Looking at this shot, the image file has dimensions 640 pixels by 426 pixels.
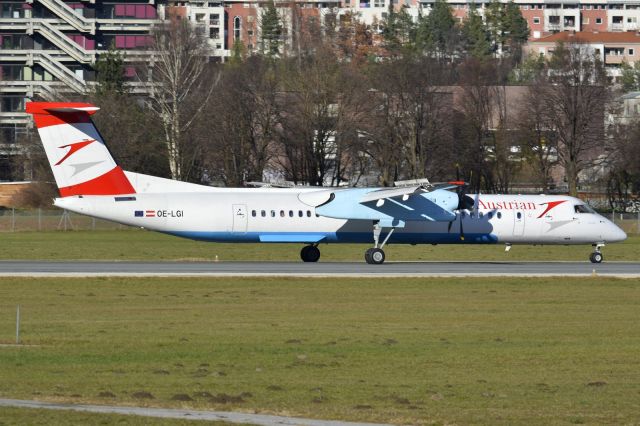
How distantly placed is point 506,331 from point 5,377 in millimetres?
11859

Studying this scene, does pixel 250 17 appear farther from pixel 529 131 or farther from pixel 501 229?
pixel 501 229

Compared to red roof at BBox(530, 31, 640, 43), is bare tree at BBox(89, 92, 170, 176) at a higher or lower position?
lower

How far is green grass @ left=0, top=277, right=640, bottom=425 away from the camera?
60.2 ft

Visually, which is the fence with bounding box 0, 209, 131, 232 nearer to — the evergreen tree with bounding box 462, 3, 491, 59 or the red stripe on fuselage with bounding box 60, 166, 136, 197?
the red stripe on fuselage with bounding box 60, 166, 136, 197

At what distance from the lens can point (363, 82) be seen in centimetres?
8425

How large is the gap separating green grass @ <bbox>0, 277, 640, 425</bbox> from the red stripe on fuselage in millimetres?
6530

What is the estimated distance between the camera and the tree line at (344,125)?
8025 cm

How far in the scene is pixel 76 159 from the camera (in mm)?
42688

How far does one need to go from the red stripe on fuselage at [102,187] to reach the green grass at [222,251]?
7.61 m

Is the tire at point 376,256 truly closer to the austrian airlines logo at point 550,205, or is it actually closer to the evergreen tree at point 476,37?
the austrian airlines logo at point 550,205

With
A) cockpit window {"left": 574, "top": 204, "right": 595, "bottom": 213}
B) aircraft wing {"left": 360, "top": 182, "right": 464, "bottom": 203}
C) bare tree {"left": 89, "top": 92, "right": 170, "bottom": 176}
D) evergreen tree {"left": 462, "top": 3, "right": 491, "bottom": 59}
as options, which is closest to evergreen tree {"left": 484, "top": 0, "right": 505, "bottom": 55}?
evergreen tree {"left": 462, "top": 3, "right": 491, "bottom": 59}

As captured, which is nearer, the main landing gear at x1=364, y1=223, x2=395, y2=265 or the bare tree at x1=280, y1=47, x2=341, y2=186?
the main landing gear at x1=364, y1=223, x2=395, y2=265

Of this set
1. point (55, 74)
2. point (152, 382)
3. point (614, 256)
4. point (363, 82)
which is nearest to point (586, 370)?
point (152, 382)

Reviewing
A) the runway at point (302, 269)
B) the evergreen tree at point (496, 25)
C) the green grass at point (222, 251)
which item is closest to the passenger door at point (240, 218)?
the runway at point (302, 269)
